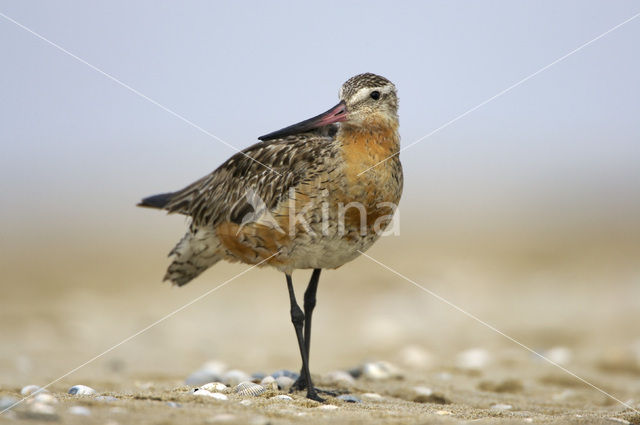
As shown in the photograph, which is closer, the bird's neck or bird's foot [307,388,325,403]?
bird's foot [307,388,325,403]

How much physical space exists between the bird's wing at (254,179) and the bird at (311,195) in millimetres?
13

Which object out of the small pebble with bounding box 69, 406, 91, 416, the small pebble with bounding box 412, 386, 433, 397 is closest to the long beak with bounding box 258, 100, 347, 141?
the small pebble with bounding box 412, 386, 433, 397

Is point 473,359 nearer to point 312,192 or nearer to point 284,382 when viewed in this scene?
point 284,382

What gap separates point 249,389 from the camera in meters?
7.05

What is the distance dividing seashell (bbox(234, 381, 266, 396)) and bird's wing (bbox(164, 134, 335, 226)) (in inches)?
67.9

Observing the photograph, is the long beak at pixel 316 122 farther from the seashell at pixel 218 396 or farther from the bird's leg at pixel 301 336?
the seashell at pixel 218 396

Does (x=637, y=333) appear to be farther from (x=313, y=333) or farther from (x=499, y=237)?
(x=499, y=237)

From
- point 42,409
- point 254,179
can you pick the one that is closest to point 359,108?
point 254,179

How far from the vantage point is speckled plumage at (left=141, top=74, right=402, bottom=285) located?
7.35 m

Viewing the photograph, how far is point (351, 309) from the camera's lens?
16.6 metres

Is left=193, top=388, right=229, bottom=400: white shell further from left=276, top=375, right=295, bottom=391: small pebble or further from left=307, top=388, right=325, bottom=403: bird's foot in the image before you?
left=276, top=375, right=295, bottom=391: small pebble

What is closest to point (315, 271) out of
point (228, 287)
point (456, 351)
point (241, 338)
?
point (456, 351)

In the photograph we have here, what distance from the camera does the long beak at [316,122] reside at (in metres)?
7.89

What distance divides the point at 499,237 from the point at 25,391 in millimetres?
20190
